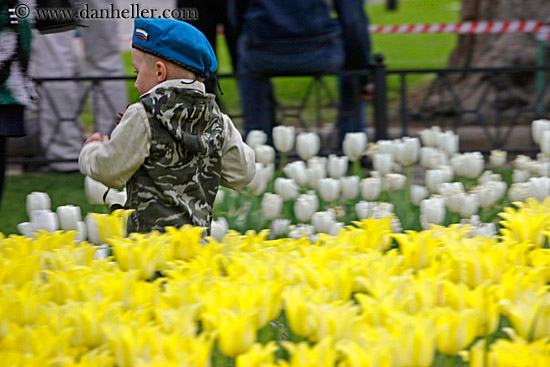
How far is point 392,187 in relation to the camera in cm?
390

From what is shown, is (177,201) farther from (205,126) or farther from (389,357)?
(389,357)

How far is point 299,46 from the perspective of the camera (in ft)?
19.0

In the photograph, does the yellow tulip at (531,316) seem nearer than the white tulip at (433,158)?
Yes

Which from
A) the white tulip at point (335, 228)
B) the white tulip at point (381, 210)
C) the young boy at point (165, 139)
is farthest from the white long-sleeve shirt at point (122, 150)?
the white tulip at point (381, 210)

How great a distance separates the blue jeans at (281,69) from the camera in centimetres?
582

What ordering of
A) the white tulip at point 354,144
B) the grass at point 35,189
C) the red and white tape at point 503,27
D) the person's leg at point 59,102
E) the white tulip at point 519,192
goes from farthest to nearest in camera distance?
the red and white tape at point 503,27 → the person's leg at point 59,102 → the grass at point 35,189 → the white tulip at point 354,144 → the white tulip at point 519,192

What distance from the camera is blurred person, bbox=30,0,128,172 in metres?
6.31

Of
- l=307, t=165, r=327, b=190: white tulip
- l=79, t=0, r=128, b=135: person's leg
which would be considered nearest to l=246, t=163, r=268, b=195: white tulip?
l=307, t=165, r=327, b=190: white tulip

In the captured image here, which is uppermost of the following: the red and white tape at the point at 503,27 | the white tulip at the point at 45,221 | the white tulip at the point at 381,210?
the red and white tape at the point at 503,27

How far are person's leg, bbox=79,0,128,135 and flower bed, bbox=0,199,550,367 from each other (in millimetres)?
4098

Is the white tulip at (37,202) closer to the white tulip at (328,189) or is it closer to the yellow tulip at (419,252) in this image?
the white tulip at (328,189)

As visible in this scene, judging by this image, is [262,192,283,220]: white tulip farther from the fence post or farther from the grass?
the fence post

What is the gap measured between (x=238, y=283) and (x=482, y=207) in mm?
1961

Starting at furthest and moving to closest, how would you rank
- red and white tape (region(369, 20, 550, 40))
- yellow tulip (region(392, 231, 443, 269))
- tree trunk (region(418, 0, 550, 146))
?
tree trunk (region(418, 0, 550, 146)) < red and white tape (region(369, 20, 550, 40)) < yellow tulip (region(392, 231, 443, 269))
